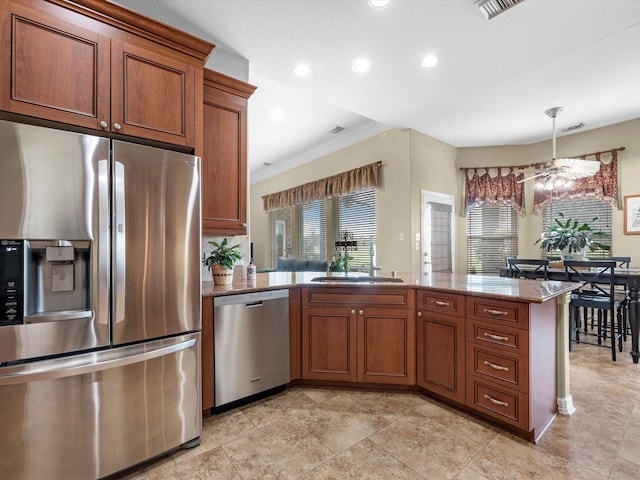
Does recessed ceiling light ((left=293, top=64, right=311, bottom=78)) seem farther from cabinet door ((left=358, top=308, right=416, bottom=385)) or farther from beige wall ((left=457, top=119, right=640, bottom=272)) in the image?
beige wall ((left=457, top=119, right=640, bottom=272))

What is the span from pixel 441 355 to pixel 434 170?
11.1ft

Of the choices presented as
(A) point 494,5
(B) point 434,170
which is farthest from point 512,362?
(B) point 434,170

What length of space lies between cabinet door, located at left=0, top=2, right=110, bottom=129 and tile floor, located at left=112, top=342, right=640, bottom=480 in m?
1.84

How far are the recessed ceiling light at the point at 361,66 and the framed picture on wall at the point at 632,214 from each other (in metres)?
3.92

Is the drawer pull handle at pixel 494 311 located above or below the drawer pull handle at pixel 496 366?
above

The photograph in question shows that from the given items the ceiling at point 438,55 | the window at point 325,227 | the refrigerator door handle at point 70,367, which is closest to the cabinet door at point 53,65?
the ceiling at point 438,55

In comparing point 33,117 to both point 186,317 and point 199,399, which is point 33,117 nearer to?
point 186,317

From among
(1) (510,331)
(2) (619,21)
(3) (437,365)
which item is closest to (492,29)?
(2) (619,21)

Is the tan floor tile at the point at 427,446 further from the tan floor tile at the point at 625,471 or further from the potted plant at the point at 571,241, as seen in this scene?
the potted plant at the point at 571,241

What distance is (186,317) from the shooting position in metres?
1.77

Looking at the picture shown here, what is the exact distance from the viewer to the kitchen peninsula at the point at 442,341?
1.86 metres

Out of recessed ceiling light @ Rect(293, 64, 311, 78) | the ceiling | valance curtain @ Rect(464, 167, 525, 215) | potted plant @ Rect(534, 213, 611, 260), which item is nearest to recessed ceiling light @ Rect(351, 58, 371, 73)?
the ceiling

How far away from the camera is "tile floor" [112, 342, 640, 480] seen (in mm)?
1621

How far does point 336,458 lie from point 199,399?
33.0 inches
